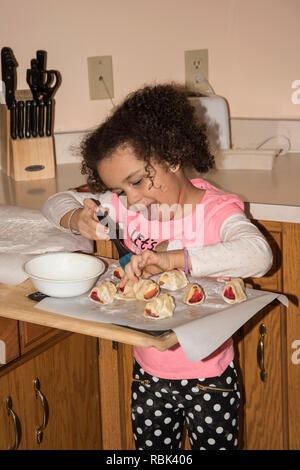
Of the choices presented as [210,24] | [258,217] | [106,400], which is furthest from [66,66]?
[106,400]

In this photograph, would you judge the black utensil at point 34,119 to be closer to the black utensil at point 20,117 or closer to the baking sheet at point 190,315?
the black utensil at point 20,117

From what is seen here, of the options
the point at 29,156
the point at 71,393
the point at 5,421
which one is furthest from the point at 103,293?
the point at 29,156

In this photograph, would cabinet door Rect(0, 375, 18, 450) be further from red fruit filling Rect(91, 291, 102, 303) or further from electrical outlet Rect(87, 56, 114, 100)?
electrical outlet Rect(87, 56, 114, 100)

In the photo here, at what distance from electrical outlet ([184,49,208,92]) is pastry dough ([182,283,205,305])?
118cm

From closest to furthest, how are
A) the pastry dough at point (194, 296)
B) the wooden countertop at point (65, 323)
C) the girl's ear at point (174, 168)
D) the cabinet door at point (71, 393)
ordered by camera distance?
the wooden countertop at point (65, 323), the pastry dough at point (194, 296), the girl's ear at point (174, 168), the cabinet door at point (71, 393)

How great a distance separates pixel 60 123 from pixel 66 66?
0.62 ft

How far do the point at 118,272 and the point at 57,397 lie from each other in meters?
0.52

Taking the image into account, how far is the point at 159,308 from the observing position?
957 millimetres

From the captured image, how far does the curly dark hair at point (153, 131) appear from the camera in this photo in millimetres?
1157

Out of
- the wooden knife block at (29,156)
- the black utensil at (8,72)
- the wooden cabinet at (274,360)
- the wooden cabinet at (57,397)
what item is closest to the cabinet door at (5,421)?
the wooden cabinet at (57,397)

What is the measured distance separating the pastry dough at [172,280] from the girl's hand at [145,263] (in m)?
0.02

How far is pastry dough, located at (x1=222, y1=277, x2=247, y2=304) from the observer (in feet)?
3.28

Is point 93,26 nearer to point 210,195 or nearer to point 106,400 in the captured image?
point 210,195
